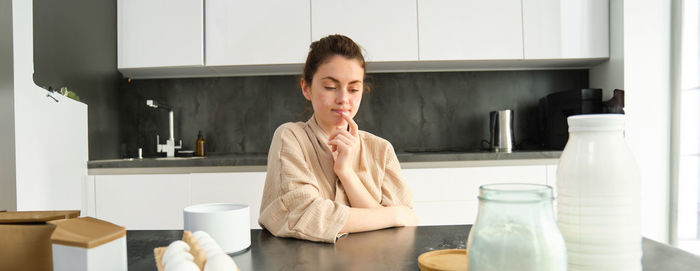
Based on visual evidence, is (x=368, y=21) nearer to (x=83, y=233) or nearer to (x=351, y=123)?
(x=351, y=123)

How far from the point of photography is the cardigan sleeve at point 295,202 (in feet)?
2.65

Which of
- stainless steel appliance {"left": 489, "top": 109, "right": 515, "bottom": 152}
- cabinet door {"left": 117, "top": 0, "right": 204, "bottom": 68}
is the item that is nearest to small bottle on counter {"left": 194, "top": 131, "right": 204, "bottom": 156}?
cabinet door {"left": 117, "top": 0, "right": 204, "bottom": 68}

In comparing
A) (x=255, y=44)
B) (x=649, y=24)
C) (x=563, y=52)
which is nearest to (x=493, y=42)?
(x=563, y=52)

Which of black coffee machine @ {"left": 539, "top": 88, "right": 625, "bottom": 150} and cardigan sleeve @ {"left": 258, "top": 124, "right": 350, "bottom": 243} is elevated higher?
black coffee machine @ {"left": 539, "top": 88, "right": 625, "bottom": 150}

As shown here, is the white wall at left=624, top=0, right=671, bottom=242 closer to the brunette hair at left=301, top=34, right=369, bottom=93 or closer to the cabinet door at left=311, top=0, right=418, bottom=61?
the cabinet door at left=311, top=0, right=418, bottom=61

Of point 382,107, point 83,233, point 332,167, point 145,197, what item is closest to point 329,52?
point 332,167

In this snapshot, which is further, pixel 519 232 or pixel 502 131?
pixel 502 131

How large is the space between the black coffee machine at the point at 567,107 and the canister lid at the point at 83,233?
2516 mm

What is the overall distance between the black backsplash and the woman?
1.60m

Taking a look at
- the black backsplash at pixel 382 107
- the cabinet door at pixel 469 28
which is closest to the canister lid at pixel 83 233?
the cabinet door at pixel 469 28

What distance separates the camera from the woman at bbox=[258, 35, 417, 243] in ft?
2.87

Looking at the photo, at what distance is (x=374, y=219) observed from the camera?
2.91ft

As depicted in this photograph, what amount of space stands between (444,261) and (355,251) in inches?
6.2

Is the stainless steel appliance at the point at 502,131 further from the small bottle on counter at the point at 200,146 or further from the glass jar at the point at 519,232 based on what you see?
the glass jar at the point at 519,232
